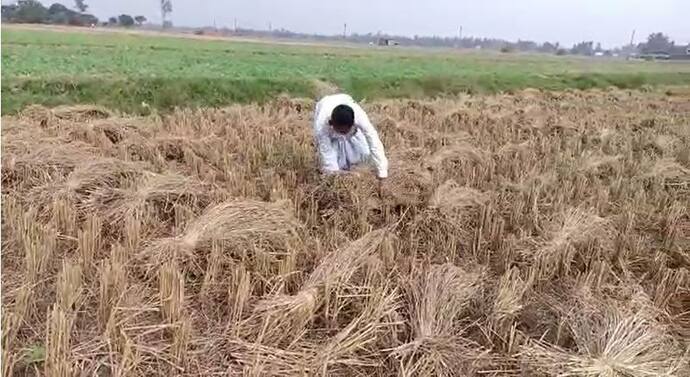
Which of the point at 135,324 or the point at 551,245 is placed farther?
the point at 551,245

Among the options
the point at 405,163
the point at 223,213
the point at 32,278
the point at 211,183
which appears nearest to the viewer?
the point at 32,278

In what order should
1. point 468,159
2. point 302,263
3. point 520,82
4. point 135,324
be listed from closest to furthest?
point 135,324
point 302,263
point 468,159
point 520,82

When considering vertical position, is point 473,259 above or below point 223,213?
below

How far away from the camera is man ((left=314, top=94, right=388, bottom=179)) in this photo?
4.45 metres

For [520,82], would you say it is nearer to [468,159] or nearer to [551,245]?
[468,159]

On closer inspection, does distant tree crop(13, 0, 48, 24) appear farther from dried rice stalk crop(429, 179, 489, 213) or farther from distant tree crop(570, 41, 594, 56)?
distant tree crop(570, 41, 594, 56)

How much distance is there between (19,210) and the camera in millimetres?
3572

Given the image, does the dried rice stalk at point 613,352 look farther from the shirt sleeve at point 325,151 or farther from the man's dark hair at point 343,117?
the shirt sleeve at point 325,151

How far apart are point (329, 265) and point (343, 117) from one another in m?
1.70

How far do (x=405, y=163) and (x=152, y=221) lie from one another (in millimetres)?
2780

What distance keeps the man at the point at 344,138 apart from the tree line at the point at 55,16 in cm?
3984

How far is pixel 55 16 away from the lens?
53062 millimetres

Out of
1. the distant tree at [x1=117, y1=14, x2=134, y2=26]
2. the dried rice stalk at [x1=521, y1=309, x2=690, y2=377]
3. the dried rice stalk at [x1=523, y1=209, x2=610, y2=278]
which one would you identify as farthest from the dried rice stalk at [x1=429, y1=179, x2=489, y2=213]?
the distant tree at [x1=117, y1=14, x2=134, y2=26]

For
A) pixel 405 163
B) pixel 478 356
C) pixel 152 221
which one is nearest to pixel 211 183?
pixel 152 221
